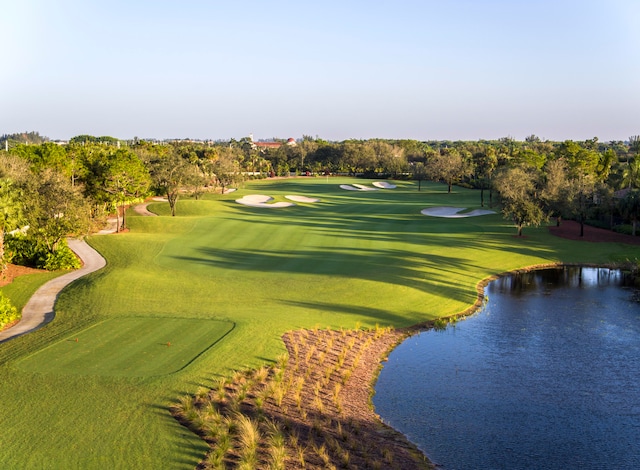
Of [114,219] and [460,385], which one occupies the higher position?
[114,219]

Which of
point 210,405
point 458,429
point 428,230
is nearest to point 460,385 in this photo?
point 458,429

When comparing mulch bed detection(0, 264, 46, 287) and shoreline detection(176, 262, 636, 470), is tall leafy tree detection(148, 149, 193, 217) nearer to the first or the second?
mulch bed detection(0, 264, 46, 287)

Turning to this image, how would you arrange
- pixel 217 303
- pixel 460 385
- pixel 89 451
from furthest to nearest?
pixel 217 303
pixel 460 385
pixel 89 451

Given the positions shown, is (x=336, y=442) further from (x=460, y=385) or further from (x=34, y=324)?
(x=34, y=324)

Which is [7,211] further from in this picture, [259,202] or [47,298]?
[259,202]

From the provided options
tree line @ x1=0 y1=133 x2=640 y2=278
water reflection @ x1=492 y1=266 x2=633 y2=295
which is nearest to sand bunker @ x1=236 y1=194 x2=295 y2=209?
tree line @ x1=0 y1=133 x2=640 y2=278

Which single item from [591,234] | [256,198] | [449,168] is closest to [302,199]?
[256,198]

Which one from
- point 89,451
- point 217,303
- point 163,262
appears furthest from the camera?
point 163,262

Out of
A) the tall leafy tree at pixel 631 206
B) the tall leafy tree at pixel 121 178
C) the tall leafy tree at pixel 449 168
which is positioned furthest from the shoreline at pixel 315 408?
the tall leafy tree at pixel 449 168
